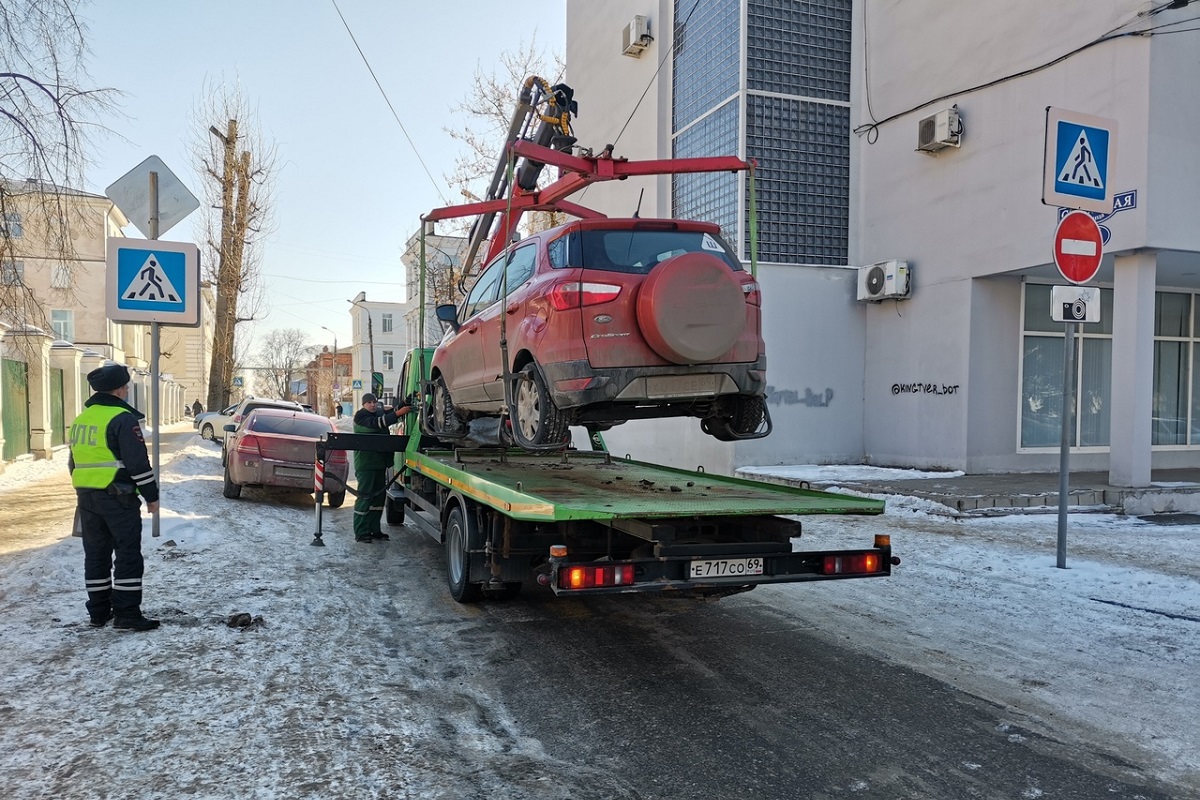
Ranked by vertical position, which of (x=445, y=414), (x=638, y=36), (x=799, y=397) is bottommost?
(x=445, y=414)

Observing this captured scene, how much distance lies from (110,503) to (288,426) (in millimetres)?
7035

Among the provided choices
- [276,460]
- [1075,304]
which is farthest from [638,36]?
[1075,304]

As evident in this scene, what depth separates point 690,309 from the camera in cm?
534

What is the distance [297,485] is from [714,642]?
328 inches

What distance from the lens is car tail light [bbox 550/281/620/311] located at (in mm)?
5484

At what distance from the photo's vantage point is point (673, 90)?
17.4 m

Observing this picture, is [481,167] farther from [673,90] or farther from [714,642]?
[714,642]

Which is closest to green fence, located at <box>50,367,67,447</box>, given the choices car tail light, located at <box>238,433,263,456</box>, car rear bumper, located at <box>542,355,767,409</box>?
car tail light, located at <box>238,433,263,456</box>

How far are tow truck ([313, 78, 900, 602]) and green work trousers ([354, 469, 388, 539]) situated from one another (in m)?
0.96

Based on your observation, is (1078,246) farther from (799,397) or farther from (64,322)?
(64,322)

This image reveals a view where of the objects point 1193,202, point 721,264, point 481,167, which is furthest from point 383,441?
point 481,167

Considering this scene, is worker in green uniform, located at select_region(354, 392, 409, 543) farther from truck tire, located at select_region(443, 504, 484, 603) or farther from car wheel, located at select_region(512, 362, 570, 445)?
car wheel, located at select_region(512, 362, 570, 445)

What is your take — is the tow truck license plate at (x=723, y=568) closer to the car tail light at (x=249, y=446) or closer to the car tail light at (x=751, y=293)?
the car tail light at (x=751, y=293)

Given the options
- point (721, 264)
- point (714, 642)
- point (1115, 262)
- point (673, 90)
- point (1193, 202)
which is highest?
point (673, 90)
